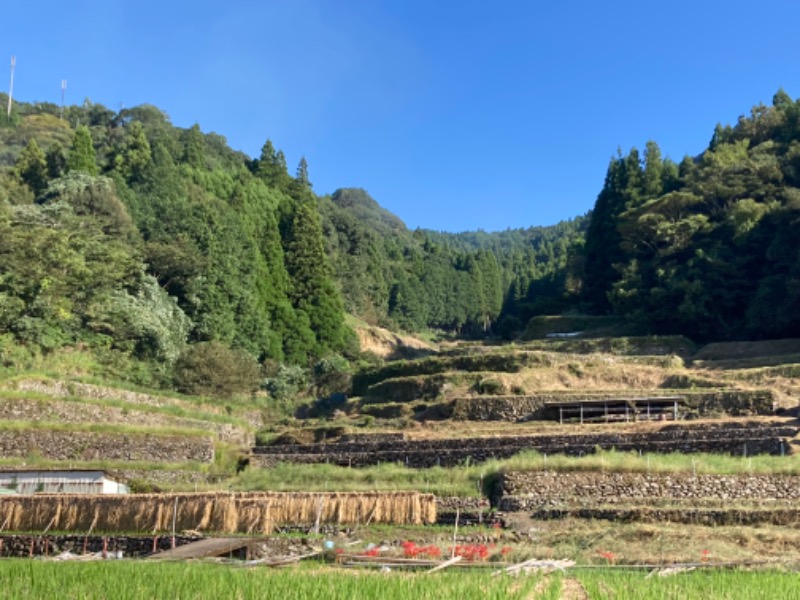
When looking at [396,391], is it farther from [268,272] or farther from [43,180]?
[43,180]

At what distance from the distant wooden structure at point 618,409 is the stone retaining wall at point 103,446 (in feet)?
43.6

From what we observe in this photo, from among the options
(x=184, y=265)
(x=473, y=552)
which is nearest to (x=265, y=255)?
(x=184, y=265)

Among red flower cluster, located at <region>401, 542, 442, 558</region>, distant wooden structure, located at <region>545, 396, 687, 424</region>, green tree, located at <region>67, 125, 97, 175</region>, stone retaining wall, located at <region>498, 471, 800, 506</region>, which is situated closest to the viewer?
red flower cluster, located at <region>401, 542, 442, 558</region>

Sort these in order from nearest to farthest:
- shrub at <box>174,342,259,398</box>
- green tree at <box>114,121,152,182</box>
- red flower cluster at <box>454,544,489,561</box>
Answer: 1. red flower cluster at <box>454,544,489,561</box>
2. shrub at <box>174,342,259,398</box>
3. green tree at <box>114,121,152,182</box>

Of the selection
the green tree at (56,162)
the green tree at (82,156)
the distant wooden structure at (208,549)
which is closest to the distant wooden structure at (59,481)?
the distant wooden structure at (208,549)

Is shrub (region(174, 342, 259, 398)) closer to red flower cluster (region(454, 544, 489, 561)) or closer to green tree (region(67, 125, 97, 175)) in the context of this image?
green tree (region(67, 125, 97, 175))

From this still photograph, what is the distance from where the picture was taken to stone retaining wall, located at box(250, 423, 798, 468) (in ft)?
84.9

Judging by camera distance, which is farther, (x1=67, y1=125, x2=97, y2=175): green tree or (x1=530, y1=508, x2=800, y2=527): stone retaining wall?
(x1=67, y1=125, x2=97, y2=175): green tree

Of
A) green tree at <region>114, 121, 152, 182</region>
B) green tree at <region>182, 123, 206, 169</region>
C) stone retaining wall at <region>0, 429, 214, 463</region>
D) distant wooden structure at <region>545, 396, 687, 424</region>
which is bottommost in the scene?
stone retaining wall at <region>0, 429, 214, 463</region>

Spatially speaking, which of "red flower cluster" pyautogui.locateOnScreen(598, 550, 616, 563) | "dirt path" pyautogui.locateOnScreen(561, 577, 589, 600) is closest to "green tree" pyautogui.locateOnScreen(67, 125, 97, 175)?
"red flower cluster" pyautogui.locateOnScreen(598, 550, 616, 563)

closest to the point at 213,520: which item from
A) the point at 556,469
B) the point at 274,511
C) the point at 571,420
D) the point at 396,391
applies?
the point at 274,511

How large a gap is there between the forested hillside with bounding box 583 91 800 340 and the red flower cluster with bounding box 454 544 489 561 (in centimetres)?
3256

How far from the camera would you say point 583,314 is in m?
62.0

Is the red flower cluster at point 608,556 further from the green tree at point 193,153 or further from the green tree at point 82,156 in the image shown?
the green tree at point 193,153
